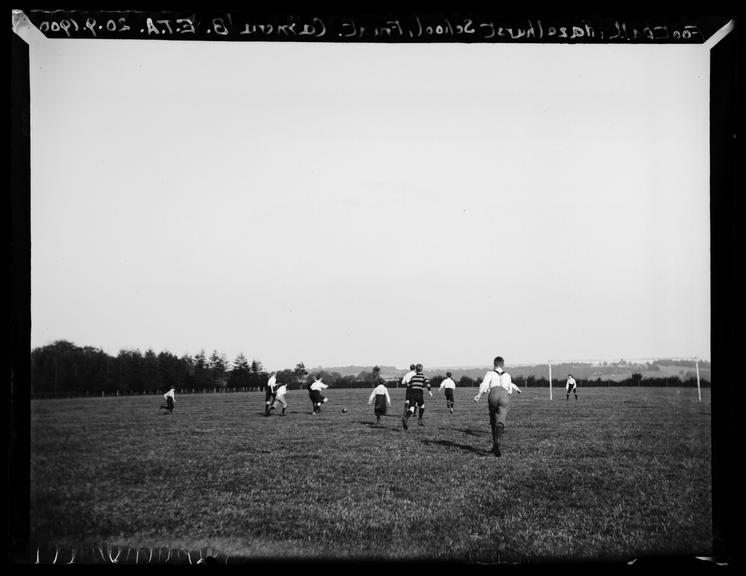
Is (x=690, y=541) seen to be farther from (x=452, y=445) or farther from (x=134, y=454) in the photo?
(x=134, y=454)

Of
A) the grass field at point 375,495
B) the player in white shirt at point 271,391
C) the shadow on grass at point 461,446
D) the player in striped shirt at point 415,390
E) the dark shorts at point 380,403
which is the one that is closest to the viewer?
the grass field at point 375,495

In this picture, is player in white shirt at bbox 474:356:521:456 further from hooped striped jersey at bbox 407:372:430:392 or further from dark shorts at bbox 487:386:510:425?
hooped striped jersey at bbox 407:372:430:392

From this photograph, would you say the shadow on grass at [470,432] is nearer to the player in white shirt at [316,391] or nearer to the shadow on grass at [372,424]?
the shadow on grass at [372,424]

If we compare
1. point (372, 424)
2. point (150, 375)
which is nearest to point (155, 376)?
point (150, 375)

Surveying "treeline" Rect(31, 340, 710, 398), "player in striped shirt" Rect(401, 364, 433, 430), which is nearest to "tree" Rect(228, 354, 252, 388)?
"treeline" Rect(31, 340, 710, 398)

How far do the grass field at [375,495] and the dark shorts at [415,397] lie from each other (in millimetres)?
983

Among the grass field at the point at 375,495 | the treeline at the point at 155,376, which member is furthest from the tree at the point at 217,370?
the grass field at the point at 375,495

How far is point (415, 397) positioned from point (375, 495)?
6.32 meters

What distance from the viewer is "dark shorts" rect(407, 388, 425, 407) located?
13.9 meters

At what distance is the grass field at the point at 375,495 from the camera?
241 inches

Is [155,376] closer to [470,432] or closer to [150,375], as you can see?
[150,375]

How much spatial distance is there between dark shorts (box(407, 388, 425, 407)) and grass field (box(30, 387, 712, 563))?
0.98 meters
